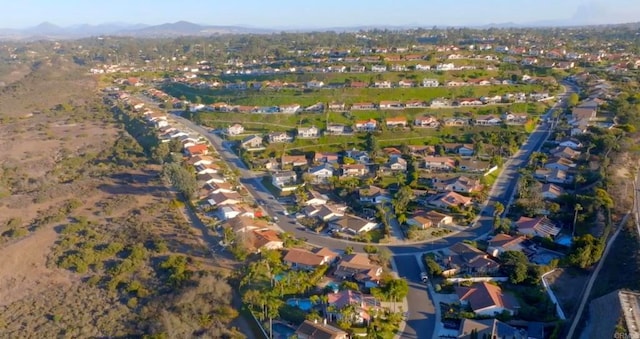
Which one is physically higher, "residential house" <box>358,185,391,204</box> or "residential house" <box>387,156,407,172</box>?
"residential house" <box>387,156,407,172</box>

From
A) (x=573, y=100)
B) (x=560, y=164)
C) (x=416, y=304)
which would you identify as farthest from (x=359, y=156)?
(x=573, y=100)

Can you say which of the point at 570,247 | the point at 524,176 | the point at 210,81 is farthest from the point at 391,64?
the point at 570,247

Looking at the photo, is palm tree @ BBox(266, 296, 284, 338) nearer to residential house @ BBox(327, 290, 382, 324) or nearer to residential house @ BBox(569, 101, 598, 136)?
residential house @ BBox(327, 290, 382, 324)

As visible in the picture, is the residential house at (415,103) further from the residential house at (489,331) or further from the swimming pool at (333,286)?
the residential house at (489,331)

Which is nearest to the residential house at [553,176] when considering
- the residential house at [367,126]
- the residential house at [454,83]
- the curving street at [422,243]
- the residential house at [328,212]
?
the curving street at [422,243]

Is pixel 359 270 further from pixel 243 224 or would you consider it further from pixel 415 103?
pixel 415 103

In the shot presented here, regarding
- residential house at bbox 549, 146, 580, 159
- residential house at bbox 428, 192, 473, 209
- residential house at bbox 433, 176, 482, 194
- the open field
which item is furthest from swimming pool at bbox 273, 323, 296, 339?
residential house at bbox 549, 146, 580, 159

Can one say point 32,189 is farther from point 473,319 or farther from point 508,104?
point 508,104
